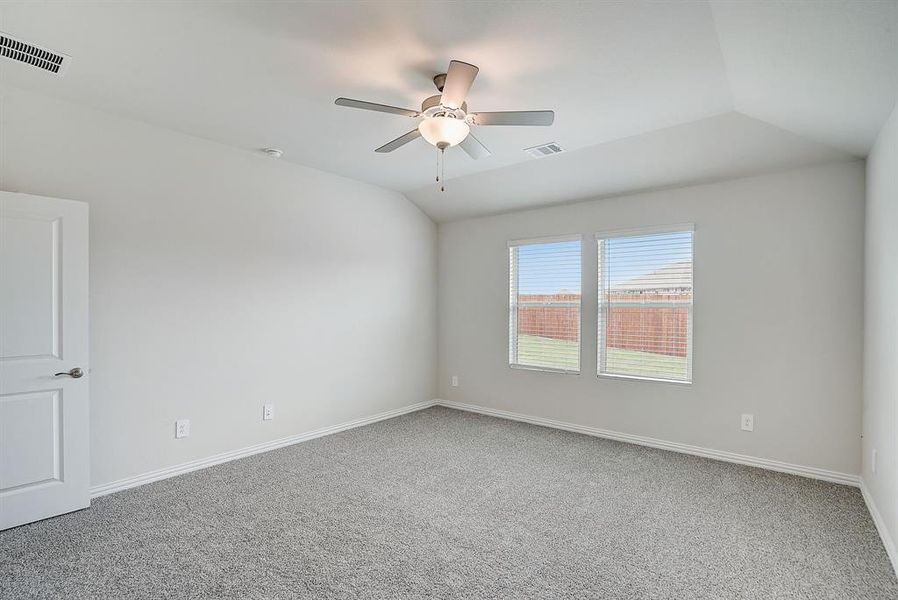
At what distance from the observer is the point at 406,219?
5379mm

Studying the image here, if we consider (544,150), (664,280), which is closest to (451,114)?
(544,150)

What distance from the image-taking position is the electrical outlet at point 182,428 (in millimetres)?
3467

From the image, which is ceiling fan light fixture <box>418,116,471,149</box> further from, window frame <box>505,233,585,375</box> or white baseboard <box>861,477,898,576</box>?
white baseboard <box>861,477,898,576</box>

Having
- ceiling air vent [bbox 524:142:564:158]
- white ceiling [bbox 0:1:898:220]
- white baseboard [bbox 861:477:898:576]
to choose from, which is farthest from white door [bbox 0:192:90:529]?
white baseboard [bbox 861:477:898:576]

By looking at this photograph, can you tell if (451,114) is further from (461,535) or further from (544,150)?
(461,535)

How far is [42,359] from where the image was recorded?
8.95 ft

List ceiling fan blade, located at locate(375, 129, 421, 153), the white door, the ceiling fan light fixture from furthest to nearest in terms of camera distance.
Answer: ceiling fan blade, located at locate(375, 129, 421, 153) < the white door < the ceiling fan light fixture

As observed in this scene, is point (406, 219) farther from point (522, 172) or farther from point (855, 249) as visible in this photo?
point (855, 249)

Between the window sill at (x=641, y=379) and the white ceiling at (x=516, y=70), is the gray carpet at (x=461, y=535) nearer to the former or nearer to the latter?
the window sill at (x=641, y=379)

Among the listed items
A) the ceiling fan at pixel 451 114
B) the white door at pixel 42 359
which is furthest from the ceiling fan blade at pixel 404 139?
the white door at pixel 42 359

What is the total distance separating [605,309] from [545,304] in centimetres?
67

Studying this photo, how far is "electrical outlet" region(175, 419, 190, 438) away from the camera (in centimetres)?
347

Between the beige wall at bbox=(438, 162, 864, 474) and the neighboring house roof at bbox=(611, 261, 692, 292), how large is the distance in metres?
0.11

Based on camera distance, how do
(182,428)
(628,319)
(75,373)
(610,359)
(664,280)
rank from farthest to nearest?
(610,359) < (628,319) < (664,280) < (182,428) < (75,373)
